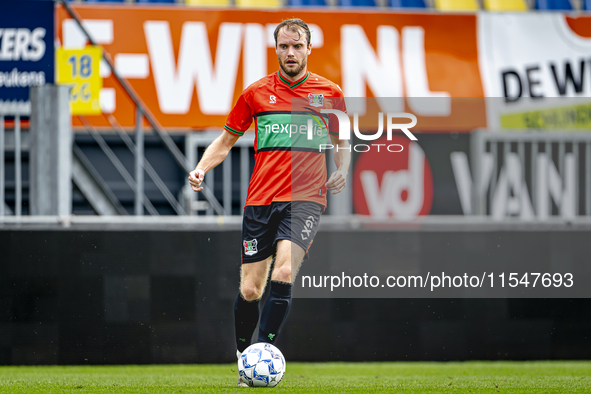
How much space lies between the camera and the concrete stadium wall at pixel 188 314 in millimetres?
5953

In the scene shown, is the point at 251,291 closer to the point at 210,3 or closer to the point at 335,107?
the point at 335,107

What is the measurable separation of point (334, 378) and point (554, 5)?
6.98 m

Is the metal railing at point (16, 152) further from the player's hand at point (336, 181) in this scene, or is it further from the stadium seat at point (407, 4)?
the stadium seat at point (407, 4)

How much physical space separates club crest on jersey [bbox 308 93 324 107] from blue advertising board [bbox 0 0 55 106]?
266 centimetres

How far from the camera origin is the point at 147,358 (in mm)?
6016

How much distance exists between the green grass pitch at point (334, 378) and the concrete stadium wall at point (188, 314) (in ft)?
0.38

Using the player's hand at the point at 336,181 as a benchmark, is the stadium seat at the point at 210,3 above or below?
above

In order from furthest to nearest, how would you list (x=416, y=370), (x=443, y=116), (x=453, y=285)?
(x=443, y=116)
(x=453, y=285)
(x=416, y=370)

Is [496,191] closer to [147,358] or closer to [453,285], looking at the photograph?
[453,285]

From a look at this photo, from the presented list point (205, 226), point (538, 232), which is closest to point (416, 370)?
point (538, 232)

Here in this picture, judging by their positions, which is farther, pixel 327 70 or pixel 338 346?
pixel 327 70

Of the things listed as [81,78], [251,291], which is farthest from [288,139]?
[81,78]

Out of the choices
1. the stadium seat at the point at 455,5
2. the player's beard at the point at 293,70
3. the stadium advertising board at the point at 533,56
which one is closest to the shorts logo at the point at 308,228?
the player's beard at the point at 293,70

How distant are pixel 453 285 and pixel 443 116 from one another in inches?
129
